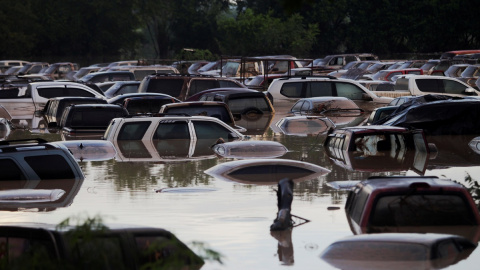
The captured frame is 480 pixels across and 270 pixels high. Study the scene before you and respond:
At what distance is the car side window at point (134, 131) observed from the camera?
2898 centimetres

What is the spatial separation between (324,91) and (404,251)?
29.4m

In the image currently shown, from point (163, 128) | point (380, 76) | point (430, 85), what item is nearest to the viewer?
point (163, 128)

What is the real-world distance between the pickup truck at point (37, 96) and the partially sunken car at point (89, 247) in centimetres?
3105

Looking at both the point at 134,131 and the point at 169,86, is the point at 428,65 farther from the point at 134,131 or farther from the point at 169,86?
the point at 134,131

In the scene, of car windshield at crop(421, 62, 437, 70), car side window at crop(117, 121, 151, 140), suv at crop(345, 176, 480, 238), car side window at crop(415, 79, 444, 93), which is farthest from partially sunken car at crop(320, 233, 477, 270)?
car windshield at crop(421, 62, 437, 70)

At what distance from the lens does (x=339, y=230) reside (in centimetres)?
1639

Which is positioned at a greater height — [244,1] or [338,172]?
[244,1]

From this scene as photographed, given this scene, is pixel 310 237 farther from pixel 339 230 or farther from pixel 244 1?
pixel 244 1

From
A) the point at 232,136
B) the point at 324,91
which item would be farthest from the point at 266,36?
the point at 232,136

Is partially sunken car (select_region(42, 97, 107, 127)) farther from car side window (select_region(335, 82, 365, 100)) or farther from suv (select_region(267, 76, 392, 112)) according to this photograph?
car side window (select_region(335, 82, 365, 100))

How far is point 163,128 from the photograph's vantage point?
28.9 m

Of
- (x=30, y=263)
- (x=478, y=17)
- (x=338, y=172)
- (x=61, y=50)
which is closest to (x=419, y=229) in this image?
(x=30, y=263)

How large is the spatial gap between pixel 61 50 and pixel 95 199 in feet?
254

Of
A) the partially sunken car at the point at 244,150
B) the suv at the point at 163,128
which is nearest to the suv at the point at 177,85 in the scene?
the partially sunken car at the point at 244,150
